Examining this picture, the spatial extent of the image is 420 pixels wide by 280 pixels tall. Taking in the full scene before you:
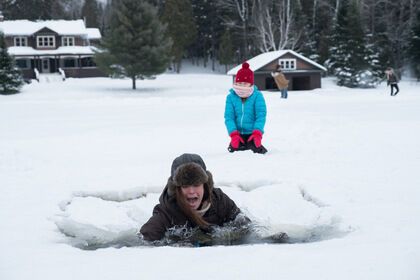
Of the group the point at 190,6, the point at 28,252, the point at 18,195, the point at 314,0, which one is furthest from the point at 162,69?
the point at 28,252

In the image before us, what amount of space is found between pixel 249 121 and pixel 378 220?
14.8 ft

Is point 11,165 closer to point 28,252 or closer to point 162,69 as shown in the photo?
point 28,252

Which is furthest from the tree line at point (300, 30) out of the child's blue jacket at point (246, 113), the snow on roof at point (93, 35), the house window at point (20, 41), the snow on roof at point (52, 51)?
the child's blue jacket at point (246, 113)

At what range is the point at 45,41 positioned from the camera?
2147 inches

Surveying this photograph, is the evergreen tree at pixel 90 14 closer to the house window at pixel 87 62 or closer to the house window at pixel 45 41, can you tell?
the house window at pixel 87 62

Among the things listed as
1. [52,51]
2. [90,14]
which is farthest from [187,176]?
[90,14]

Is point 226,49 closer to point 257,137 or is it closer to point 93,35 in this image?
point 93,35

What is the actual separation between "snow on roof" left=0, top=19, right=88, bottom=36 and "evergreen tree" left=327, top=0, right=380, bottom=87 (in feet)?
95.8

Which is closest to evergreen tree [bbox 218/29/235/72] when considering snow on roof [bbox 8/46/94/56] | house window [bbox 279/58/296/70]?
snow on roof [bbox 8/46/94/56]

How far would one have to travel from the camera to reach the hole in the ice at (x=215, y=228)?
4.50 m

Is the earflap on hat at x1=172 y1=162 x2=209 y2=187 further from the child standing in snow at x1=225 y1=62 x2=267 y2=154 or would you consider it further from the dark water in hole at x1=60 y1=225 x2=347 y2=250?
the child standing in snow at x1=225 y1=62 x2=267 y2=154

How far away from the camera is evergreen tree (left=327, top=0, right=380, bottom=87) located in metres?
40.0

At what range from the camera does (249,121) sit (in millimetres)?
8945

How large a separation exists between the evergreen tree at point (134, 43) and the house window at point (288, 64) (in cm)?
888
